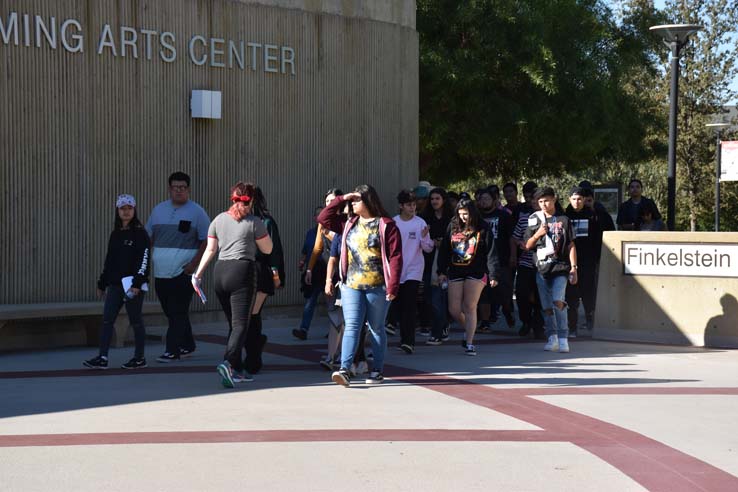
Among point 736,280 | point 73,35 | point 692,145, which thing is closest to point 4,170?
point 73,35

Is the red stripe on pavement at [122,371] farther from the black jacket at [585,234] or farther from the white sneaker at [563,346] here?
the black jacket at [585,234]

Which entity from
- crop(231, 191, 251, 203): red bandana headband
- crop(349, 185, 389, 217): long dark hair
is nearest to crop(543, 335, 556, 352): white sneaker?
crop(349, 185, 389, 217): long dark hair

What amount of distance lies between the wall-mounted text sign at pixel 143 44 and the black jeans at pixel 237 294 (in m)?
4.72

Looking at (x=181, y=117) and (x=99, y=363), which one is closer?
(x=99, y=363)

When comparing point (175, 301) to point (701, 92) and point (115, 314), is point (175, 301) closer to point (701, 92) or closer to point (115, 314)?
point (115, 314)

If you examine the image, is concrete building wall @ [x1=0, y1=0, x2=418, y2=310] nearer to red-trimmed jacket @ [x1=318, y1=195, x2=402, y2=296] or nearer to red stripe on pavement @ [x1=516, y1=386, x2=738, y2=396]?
red-trimmed jacket @ [x1=318, y1=195, x2=402, y2=296]

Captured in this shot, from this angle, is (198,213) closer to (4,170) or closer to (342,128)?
(4,170)

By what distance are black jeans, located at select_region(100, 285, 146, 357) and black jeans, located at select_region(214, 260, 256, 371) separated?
4.82ft

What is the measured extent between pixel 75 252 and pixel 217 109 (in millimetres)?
2623

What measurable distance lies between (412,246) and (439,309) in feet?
4.60

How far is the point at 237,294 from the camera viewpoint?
33.2 feet

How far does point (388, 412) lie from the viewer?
8828mm

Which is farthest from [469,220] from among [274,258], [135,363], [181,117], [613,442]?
[613,442]

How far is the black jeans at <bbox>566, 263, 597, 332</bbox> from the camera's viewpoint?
48.0 ft
